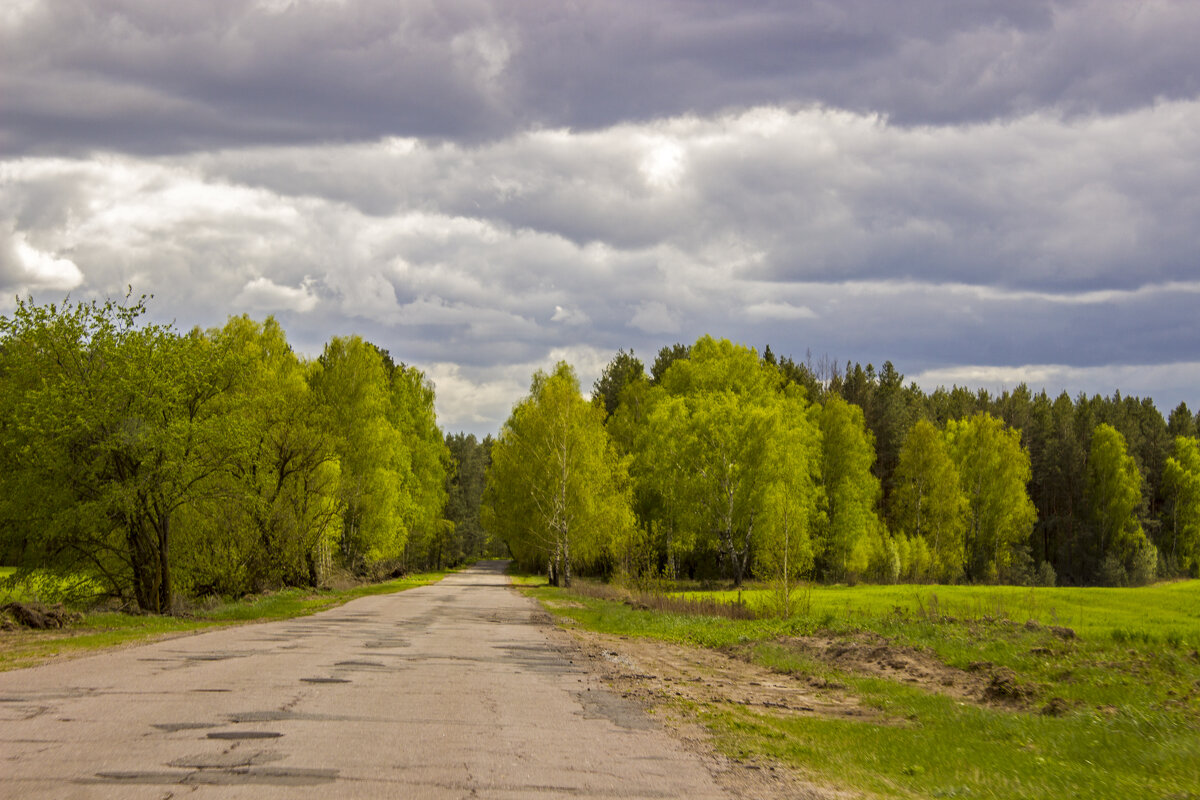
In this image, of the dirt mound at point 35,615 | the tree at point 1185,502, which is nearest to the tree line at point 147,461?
the dirt mound at point 35,615

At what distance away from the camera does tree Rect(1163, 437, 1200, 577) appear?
281 ft

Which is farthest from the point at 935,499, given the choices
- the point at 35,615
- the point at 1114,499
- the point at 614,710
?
the point at 614,710

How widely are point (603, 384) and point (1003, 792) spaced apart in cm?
8778

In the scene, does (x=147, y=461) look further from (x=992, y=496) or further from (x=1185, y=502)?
(x=1185, y=502)

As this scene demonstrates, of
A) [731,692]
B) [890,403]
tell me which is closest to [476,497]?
[890,403]

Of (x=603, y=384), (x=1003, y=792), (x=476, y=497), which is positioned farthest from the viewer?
(x=476, y=497)

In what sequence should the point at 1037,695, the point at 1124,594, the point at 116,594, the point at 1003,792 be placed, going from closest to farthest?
the point at 1003,792
the point at 1037,695
the point at 116,594
the point at 1124,594

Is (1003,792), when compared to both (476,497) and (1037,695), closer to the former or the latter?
(1037,695)

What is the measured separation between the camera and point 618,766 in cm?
777

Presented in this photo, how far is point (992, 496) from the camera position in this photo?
78312mm

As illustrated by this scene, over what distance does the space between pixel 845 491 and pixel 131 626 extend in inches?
2077

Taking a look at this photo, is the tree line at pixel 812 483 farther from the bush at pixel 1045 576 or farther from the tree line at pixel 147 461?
the tree line at pixel 147 461

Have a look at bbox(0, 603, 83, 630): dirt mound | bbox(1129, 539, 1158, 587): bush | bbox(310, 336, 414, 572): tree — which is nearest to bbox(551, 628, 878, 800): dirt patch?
bbox(0, 603, 83, 630): dirt mound

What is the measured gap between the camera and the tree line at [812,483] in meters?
51.8
